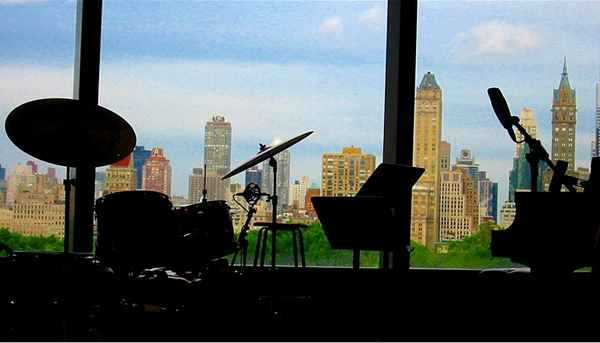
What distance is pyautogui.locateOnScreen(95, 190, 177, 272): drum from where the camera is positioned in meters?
4.07

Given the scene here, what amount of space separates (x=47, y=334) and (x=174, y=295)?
80cm

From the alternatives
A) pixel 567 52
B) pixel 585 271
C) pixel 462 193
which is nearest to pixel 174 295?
pixel 462 193

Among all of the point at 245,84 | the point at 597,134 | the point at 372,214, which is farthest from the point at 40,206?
the point at 597,134

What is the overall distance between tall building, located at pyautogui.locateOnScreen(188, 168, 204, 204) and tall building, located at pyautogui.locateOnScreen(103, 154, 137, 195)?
1.55ft

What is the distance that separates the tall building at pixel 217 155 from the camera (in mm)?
5391

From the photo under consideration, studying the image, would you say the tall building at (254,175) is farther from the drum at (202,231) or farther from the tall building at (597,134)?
the tall building at (597,134)

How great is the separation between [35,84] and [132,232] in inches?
79.2

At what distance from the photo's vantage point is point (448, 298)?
17.2ft

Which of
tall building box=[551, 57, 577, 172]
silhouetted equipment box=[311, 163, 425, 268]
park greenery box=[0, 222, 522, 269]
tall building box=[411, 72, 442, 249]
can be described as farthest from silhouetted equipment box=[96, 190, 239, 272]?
tall building box=[551, 57, 577, 172]

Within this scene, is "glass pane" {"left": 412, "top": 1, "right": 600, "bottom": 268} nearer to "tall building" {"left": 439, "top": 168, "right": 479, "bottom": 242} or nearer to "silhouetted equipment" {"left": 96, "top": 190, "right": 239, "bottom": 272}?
"tall building" {"left": 439, "top": 168, "right": 479, "bottom": 242}

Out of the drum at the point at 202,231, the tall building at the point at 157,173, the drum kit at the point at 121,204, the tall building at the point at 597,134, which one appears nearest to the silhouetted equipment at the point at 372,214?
the drum kit at the point at 121,204

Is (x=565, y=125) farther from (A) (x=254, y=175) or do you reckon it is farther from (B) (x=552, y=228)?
(A) (x=254, y=175)

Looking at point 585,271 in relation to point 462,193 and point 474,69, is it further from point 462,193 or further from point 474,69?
point 474,69

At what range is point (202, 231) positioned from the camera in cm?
436
